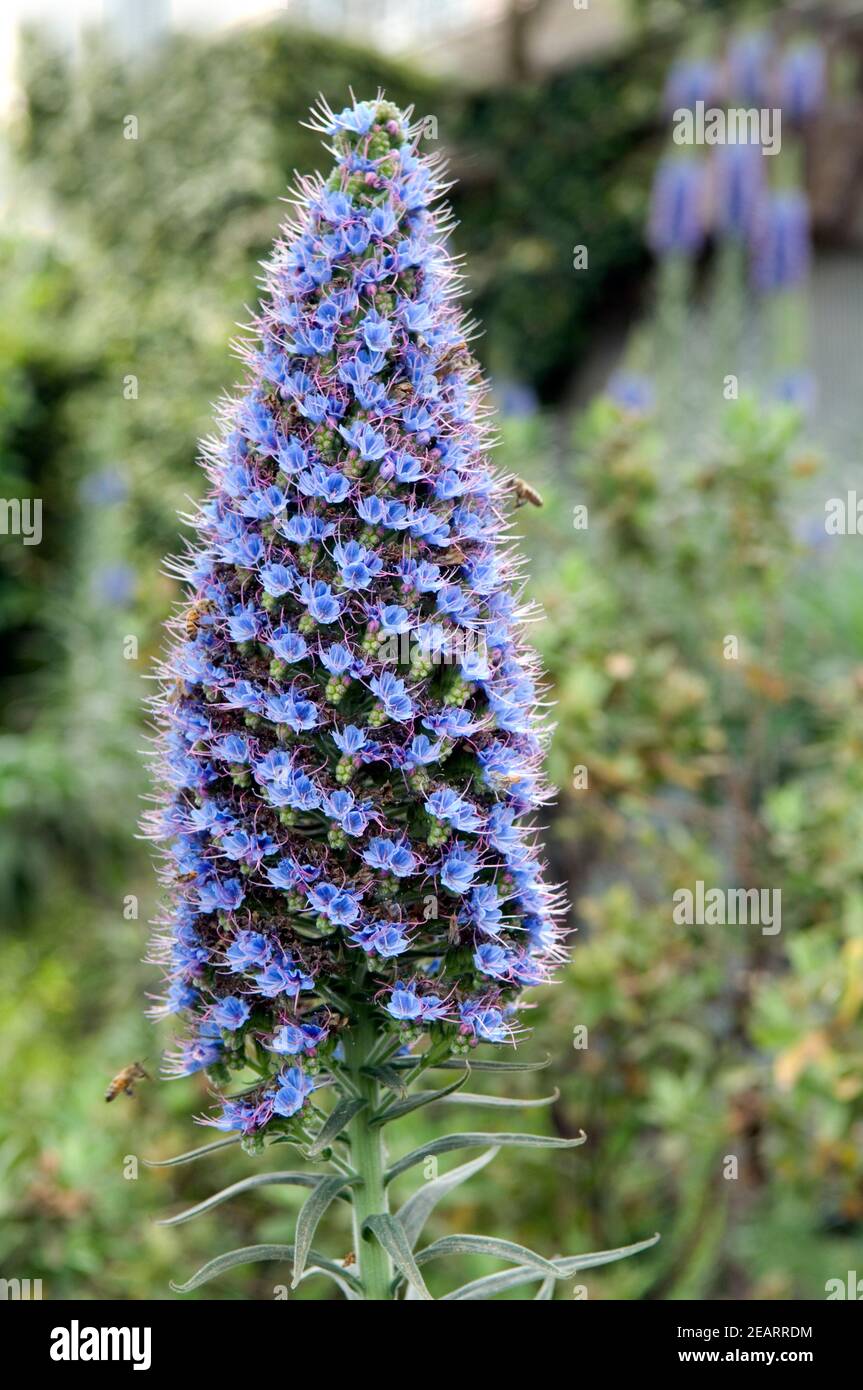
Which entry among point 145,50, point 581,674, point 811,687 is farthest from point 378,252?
point 145,50

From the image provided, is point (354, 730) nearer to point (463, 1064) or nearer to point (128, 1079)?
point (463, 1064)

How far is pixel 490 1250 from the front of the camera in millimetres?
1743

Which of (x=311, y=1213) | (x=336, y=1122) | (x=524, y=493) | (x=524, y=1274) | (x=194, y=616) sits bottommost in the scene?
(x=524, y=1274)

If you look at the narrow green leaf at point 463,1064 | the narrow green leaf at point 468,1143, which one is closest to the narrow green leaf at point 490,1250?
the narrow green leaf at point 468,1143

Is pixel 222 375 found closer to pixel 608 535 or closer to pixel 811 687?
pixel 608 535

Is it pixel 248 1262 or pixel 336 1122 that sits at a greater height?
pixel 336 1122

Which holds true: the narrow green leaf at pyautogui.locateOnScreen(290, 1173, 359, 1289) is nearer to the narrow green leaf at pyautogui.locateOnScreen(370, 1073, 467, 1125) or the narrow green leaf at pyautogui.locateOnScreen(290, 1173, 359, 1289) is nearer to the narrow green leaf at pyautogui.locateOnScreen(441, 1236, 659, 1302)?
the narrow green leaf at pyautogui.locateOnScreen(370, 1073, 467, 1125)

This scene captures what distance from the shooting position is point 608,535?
560 cm

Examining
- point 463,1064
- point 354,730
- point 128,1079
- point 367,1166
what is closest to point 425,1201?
point 367,1166

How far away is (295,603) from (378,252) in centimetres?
48

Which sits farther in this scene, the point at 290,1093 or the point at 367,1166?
the point at 367,1166

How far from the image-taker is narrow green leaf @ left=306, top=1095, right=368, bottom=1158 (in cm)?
169

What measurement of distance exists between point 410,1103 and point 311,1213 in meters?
0.19

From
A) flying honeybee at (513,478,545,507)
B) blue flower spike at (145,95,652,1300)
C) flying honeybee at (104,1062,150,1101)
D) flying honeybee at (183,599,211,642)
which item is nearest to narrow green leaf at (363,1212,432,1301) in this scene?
blue flower spike at (145,95,652,1300)
